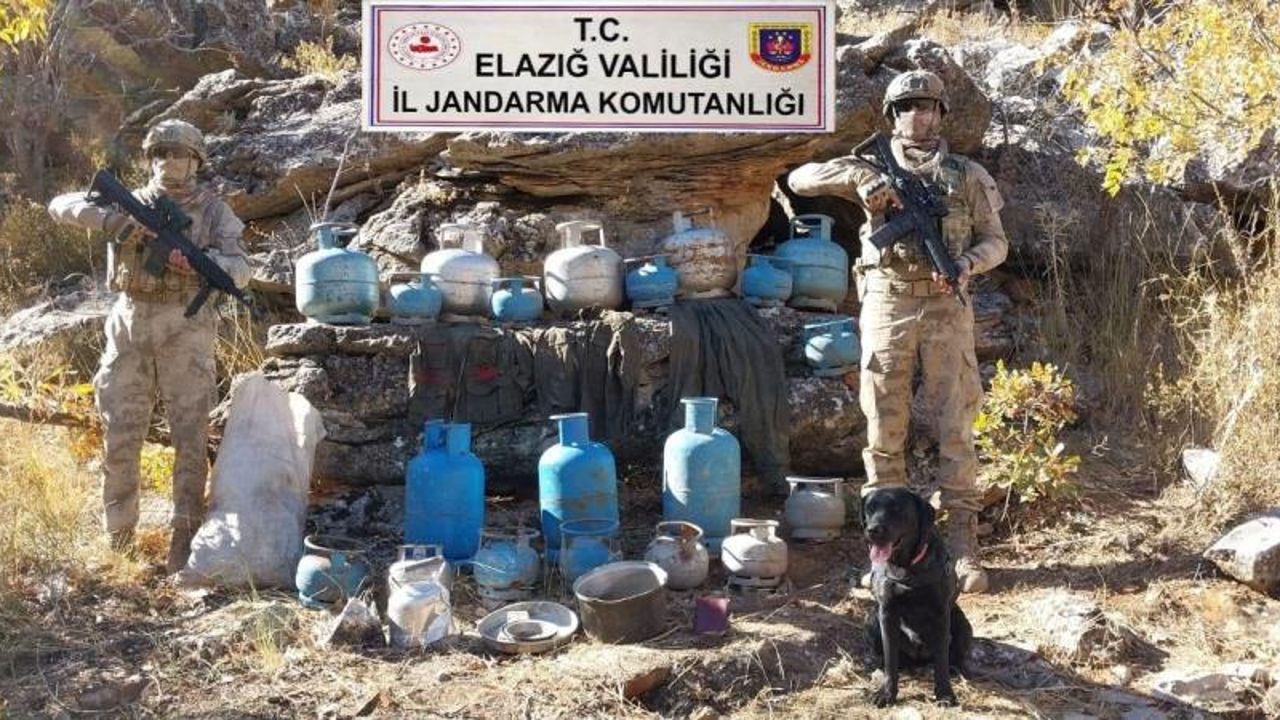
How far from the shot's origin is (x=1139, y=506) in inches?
257

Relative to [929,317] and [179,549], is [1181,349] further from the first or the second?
[179,549]

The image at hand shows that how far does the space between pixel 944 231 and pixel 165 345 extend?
12.3 ft

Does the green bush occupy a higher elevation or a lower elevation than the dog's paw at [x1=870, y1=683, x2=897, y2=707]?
higher

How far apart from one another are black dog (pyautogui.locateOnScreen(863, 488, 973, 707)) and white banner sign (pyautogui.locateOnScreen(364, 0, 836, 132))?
2207 mm

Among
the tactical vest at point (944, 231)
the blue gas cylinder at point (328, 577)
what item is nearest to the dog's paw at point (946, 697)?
the tactical vest at point (944, 231)

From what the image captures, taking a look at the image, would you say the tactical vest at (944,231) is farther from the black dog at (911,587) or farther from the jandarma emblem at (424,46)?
the jandarma emblem at (424,46)

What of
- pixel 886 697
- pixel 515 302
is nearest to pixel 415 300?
pixel 515 302

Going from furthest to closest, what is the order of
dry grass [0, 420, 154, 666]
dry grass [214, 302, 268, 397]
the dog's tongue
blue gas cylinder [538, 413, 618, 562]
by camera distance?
dry grass [214, 302, 268, 397], blue gas cylinder [538, 413, 618, 562], dry grass [0, 420, 154, 666], the dog's tongue

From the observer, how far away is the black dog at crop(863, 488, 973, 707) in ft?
13.4

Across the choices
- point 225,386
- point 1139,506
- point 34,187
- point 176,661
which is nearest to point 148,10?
point 34,187

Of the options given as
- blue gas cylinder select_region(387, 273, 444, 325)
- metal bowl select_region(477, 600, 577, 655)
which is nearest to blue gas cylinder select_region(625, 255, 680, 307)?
blue gas cylinder select_region(387, 273, 444, 325)

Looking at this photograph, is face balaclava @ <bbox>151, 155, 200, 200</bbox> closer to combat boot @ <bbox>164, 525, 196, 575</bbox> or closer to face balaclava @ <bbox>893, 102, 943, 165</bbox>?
combat boot @ <bbox>164, 525, 196, 575</bbox>

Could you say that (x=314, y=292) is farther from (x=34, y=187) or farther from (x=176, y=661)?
(x=34, y=187)

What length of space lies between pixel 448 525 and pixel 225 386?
302cm
